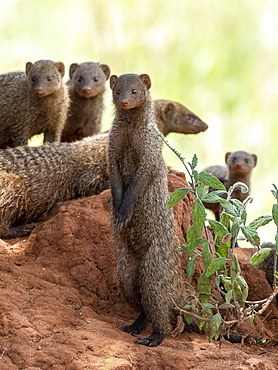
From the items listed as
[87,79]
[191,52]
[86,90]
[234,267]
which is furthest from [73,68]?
[234,267]

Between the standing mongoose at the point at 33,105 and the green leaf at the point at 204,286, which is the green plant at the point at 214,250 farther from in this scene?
the standing mongoose at the point at 33,105

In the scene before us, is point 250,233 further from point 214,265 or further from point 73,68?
point 73,68

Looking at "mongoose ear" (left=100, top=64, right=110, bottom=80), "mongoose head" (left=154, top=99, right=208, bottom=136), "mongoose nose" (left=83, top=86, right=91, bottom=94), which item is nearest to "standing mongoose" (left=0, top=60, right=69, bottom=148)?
"mongoose nose" (left=83, top=86, right=91, bottom=94)

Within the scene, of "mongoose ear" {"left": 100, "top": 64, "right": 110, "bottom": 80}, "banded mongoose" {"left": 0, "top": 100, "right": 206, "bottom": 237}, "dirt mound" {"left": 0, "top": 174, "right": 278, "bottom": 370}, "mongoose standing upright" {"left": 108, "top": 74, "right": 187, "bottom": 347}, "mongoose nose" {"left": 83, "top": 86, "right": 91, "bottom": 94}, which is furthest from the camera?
"mongoose ear" {"left": 100, "top": 64, "right": 110, "bottom": 80}

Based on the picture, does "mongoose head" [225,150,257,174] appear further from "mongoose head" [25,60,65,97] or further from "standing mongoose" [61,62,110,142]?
"mongoose head" [25,60,65,97]

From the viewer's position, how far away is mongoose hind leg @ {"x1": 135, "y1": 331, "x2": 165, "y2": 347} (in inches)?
138

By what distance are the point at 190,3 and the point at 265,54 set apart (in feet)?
3.75

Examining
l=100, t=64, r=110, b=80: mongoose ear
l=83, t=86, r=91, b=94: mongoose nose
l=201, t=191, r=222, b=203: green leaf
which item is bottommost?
l=201, t=191, r=222, b=203: green leaf

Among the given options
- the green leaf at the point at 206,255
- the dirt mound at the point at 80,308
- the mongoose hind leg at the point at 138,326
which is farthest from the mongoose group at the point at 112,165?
the green leaf at the point at 206,255

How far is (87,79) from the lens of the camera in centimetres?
617

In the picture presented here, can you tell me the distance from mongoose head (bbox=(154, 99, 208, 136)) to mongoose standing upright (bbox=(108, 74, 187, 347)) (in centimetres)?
218

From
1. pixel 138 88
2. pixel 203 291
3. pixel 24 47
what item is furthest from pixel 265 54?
pixel 203 291

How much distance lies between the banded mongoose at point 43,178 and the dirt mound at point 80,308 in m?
0.18

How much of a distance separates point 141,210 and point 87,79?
255 cm
